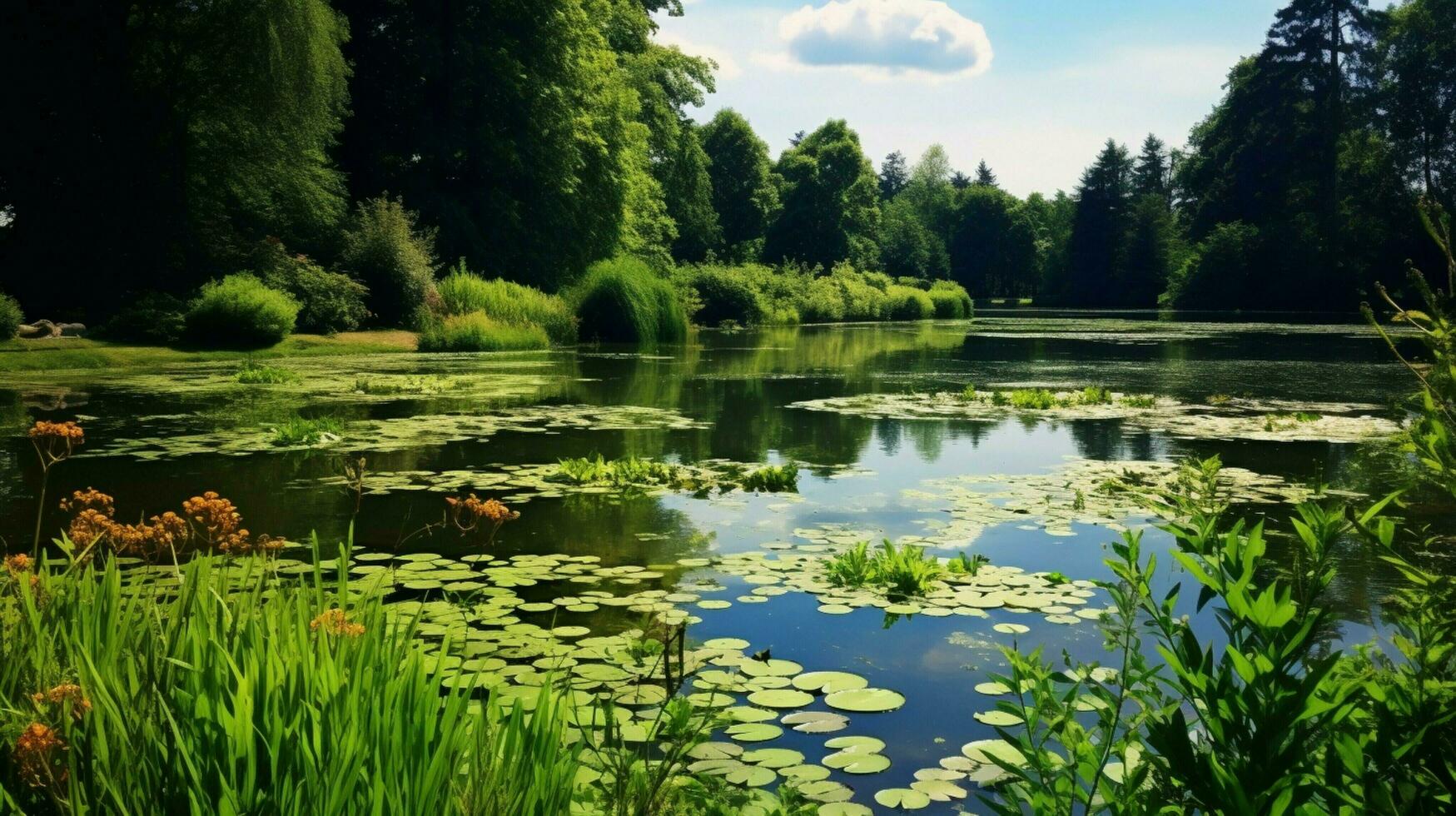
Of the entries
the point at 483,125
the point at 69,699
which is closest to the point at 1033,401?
the point at 69,699

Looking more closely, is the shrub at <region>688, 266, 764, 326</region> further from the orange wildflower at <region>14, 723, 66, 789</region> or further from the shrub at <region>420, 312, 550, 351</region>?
the orange wildflower at <region>14, 723, 66, 789</region>

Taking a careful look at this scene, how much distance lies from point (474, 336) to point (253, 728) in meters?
25.3

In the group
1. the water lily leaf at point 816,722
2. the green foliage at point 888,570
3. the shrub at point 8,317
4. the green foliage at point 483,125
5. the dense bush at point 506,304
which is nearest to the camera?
the water lily leaf at point 816,722

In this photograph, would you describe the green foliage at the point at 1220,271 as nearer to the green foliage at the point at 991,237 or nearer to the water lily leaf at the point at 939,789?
the green foliage at the point at 991,237

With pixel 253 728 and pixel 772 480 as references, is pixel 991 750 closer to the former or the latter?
pixel 253 728

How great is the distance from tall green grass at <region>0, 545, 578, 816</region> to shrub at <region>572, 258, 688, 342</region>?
27587 millimetres

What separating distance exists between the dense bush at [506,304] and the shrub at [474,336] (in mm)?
468

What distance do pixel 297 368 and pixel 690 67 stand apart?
35121 millimetres

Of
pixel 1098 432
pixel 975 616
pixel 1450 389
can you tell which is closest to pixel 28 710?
pixel 1450 389

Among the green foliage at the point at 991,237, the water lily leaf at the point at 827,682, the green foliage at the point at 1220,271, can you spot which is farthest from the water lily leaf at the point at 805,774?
the green foliage at the point at 991,237

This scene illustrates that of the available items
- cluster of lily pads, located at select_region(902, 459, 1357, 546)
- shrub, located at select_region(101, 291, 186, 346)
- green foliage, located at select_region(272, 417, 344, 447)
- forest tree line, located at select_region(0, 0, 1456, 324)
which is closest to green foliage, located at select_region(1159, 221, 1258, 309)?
forest tree line, located at select_region(0, 0, 1456, 324)

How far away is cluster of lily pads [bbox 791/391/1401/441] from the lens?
11.6 meters

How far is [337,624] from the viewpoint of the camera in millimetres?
2568

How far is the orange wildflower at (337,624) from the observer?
249 centimetres
